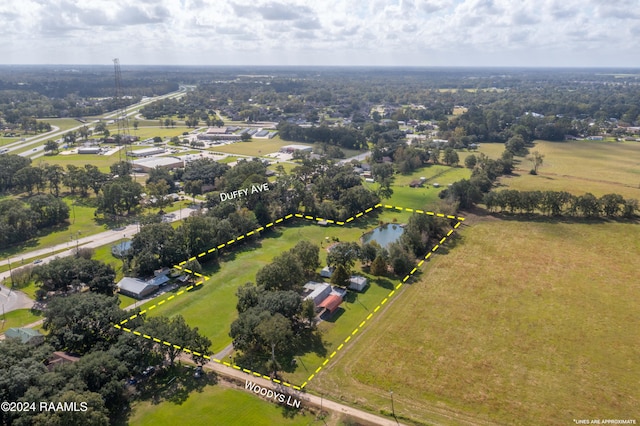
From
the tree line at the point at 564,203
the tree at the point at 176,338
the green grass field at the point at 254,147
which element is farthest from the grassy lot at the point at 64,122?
the tree line at the point at 564,203

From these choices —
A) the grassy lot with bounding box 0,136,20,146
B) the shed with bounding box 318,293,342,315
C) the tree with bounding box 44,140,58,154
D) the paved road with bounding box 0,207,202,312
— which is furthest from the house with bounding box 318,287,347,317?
the grassy lot with bounding box 0,136,20,146

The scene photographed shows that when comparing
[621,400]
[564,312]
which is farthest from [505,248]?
A: [621,400]

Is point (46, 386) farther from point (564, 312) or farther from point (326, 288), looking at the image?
point (564, 312)

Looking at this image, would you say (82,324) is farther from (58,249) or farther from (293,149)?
(293,149)

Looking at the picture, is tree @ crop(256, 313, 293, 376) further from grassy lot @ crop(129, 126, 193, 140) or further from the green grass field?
grassy lot @ crop(129, 126, 193, 140)

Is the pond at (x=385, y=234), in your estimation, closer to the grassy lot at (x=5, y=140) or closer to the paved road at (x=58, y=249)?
the paved road at (x=58, y=249)

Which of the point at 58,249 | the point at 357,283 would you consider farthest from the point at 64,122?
the point at 357,283
